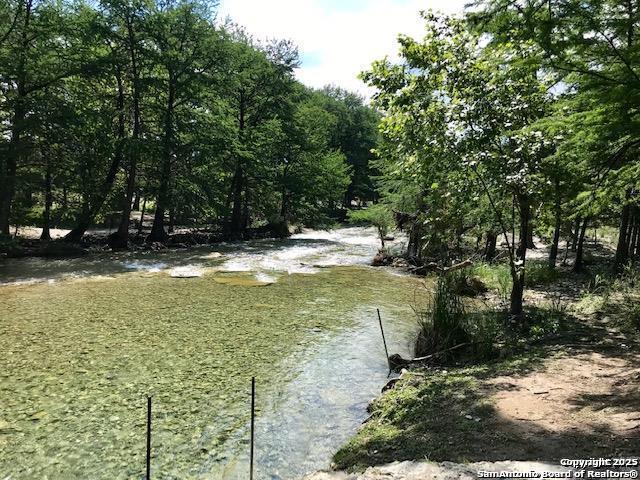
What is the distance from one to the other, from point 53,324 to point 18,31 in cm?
1384

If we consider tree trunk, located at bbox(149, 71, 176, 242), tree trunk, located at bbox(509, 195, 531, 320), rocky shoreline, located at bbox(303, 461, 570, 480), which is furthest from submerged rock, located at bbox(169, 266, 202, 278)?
rocky shoreline, located at bbox(303, 461, 570, 480)

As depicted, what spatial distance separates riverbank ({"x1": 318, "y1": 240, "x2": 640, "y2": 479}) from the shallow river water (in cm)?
63

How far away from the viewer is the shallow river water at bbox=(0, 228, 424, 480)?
461cm

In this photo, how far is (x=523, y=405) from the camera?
470cm

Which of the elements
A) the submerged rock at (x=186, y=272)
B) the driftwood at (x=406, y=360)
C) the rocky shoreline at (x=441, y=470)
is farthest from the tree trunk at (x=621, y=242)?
the submerged rock at (x=186, y=272)

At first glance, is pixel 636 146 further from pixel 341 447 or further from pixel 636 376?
pixel 341 447

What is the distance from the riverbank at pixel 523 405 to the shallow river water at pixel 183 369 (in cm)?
63

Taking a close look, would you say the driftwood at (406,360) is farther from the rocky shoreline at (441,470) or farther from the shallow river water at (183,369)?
the rocky shoreline at (441,470)

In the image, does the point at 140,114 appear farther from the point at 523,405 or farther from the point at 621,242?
the point at 523,405

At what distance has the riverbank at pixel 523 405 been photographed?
3.82m

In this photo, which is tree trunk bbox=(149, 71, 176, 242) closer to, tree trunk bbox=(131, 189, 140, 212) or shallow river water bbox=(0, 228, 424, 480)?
tree trunk bbox=(131, 189, 140, 212)

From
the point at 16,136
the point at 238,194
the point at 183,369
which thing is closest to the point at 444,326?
the point at 183,369

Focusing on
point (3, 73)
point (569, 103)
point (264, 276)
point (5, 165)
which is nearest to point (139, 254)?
point (5, 165)

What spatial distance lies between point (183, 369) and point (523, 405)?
4745mm
